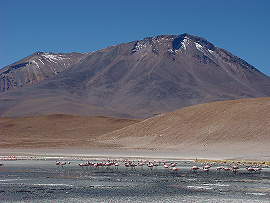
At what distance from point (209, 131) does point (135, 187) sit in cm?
4448

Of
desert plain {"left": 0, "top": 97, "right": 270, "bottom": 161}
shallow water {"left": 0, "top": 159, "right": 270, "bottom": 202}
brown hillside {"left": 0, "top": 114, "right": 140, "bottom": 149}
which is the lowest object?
shallow water {"left": 0, "top": 159, "right": 270, "bottom": 202}

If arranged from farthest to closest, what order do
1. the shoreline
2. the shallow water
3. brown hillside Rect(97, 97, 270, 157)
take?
1. brown hillside Rect(97, 97, 270, 157)
2. the shoreline
3. the shallow water

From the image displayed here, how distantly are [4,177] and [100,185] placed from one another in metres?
6.75

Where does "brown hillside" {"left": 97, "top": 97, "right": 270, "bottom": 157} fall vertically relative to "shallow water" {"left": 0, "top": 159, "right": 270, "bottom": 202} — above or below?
above

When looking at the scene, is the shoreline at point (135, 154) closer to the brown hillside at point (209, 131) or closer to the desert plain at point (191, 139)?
the desert plain at point (191, 139)

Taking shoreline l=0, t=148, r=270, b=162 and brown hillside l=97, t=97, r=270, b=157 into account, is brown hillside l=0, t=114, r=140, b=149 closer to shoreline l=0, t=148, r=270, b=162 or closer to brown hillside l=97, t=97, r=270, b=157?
brown hillside l=97, t=97, r=270, b=157

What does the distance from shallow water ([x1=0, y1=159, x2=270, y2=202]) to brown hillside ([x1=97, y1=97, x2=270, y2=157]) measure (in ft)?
77.3

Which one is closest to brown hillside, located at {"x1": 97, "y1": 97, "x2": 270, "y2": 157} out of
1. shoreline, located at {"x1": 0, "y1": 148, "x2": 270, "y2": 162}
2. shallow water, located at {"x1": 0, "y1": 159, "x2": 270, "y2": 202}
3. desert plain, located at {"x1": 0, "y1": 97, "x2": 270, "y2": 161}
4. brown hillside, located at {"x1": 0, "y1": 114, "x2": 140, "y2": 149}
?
desert plain, located at {"x1": 0, "y1": 97, "x2": 270, "y2": 161}

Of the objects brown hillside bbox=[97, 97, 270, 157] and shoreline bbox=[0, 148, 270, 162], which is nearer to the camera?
shoreline bbox=[0, 148, 270, 162]

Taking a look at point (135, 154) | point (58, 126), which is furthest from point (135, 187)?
point (58, 126)

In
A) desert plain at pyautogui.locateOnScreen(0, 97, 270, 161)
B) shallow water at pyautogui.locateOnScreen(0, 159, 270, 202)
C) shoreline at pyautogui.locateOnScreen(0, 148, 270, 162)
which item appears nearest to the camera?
shallow water at pyautogui.locateOnScreen(0, 159, 270, 202)

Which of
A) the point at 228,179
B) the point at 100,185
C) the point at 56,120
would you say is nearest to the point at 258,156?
the point at 228,179

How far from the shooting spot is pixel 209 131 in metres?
66.9

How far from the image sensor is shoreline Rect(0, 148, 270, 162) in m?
48.3
